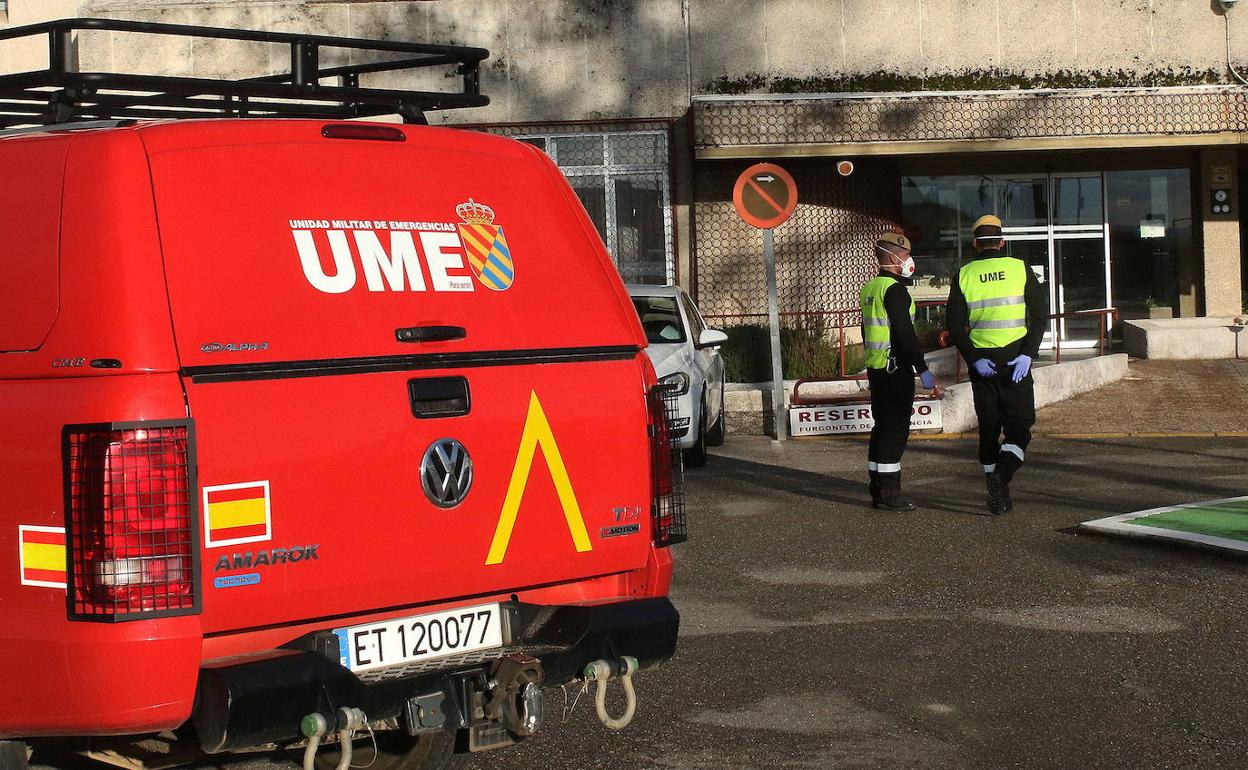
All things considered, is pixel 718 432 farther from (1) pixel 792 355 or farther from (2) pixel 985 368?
(2) pixel 985 368

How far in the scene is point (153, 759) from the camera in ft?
14.8

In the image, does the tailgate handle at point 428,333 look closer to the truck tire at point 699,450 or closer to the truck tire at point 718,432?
the truck tire at point 699,450

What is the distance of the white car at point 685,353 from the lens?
1351 centimetres

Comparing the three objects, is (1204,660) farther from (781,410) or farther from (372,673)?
(781,410)

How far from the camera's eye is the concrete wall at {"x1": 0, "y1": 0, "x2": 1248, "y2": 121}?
24484 millimetres

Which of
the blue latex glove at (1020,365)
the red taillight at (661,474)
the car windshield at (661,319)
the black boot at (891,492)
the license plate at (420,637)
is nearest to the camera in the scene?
the license plate at (420,637)

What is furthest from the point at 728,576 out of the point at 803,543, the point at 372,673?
the point at 372,673

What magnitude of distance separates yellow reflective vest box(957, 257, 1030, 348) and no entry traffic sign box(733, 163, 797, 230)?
531cm

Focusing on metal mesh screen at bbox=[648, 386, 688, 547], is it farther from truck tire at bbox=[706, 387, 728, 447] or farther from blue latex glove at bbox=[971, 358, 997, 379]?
truck tire at bbox=[706, 387, 728, 447]

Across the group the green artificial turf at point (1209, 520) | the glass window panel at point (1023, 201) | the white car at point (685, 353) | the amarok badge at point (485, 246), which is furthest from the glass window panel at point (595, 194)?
the amarok badge at point (485, 246)

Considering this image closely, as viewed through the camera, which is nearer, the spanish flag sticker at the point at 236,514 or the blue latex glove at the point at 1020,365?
the spanish flag sticker at the point at 236,514

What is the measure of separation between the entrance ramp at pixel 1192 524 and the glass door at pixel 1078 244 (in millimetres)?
16241

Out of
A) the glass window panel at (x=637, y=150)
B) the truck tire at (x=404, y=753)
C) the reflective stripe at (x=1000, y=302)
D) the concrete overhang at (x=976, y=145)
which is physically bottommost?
the truck tire at (x=404, y=753)

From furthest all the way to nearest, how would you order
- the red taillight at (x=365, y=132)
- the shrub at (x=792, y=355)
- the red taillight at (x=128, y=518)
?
the shrub at (x=792, y=355) < the red taillight at (x=365, y=132) < the red taillight at (x=128, y=518)
